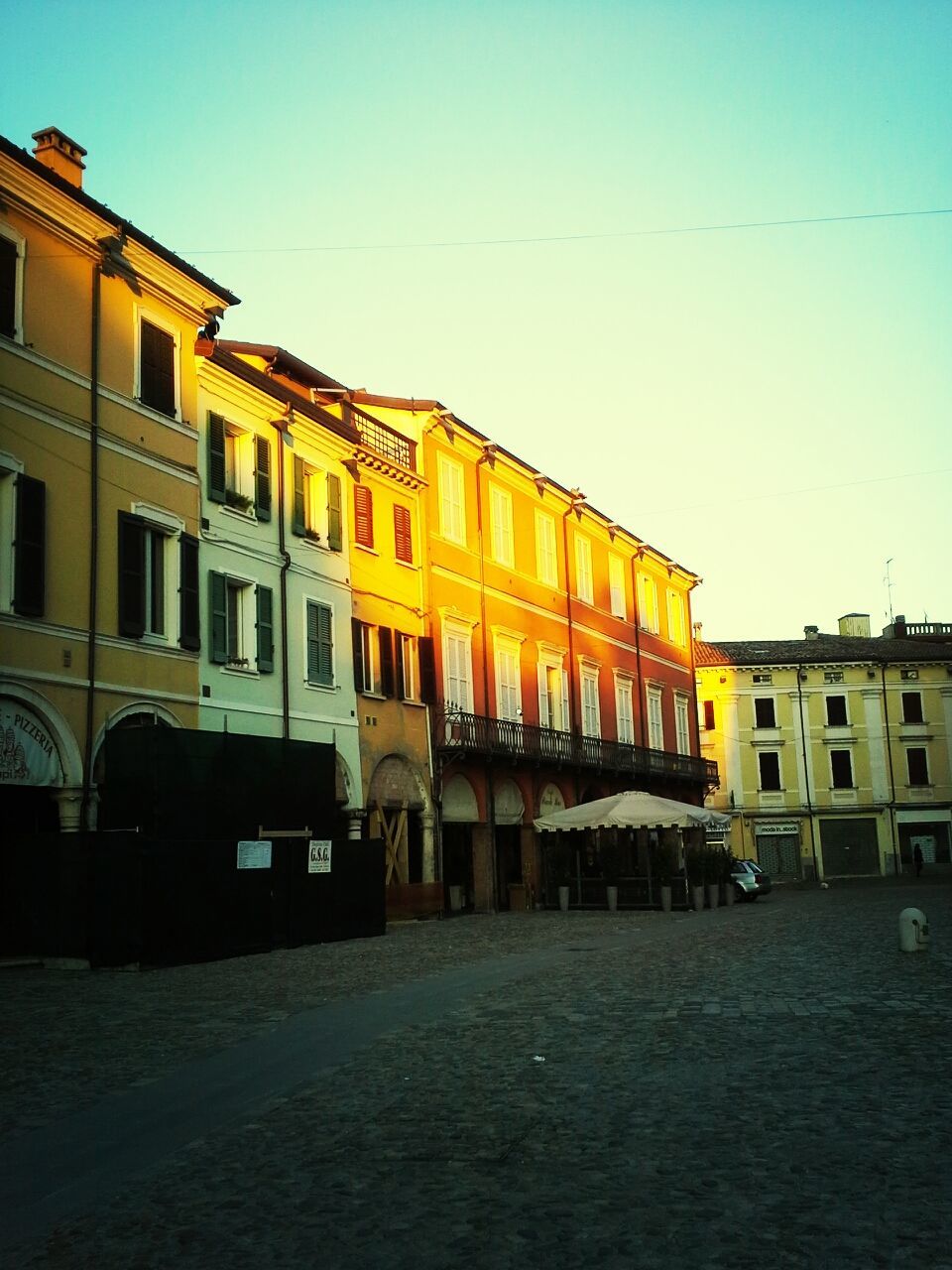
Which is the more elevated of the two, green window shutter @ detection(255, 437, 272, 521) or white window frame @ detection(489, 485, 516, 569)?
white window frame @ detection(489, 485, 516, 569)

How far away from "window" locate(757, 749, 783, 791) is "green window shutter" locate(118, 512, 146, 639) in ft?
161

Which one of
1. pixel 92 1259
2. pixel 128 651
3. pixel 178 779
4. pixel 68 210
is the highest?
pixel 68 210

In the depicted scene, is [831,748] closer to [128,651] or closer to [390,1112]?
[128,651]

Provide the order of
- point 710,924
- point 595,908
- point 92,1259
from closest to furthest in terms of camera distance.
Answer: point 92,1259 < point 710,924 < point 595,908

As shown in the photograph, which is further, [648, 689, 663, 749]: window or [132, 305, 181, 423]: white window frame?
[648, 689, 663, 749]: window

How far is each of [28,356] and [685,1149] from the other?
16.6m

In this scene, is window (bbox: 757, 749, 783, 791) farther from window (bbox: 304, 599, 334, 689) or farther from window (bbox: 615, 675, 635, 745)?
window (bbox: 304, 599, 334, 689)

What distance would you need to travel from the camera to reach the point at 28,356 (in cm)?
1967

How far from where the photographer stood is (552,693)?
39344mm

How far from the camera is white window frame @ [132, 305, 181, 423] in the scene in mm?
22203

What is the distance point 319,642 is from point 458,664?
271 inches

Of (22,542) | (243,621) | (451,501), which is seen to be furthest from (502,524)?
(22,542)

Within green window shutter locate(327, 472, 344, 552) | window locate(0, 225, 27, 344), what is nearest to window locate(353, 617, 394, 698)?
green window shutter locate(327, 472, 344, 552)

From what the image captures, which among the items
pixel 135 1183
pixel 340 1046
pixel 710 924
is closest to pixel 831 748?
pixel 710 924
